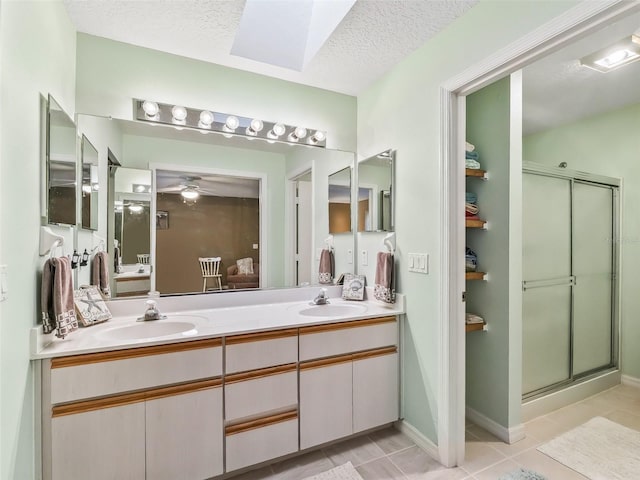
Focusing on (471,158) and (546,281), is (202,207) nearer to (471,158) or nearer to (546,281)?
(471,158)

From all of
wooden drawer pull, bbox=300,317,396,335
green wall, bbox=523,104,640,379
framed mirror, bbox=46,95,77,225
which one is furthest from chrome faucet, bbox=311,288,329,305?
green wall, bbox=523,104,640,379

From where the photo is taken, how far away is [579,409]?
239cm

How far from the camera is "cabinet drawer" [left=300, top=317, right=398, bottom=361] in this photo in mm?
1781

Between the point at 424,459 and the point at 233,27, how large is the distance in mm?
2667

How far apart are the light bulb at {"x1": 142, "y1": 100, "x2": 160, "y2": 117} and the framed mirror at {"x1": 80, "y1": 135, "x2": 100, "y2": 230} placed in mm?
369

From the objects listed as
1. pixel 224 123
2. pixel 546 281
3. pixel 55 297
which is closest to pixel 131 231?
pixel 55 297

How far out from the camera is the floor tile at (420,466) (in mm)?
1689

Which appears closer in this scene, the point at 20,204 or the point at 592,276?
the point at 20,204

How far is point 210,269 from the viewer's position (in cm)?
214

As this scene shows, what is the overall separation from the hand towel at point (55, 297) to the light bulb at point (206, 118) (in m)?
1.16

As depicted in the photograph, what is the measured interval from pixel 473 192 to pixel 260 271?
64.1 inches

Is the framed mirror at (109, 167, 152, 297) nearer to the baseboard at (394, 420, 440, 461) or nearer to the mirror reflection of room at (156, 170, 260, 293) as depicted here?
the mirror reflection of room at (156, 170, 260, 293)

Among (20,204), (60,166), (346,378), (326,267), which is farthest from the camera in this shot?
(326,267)

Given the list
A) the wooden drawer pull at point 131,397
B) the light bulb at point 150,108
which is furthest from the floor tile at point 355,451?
the light bulb at point 150,108
